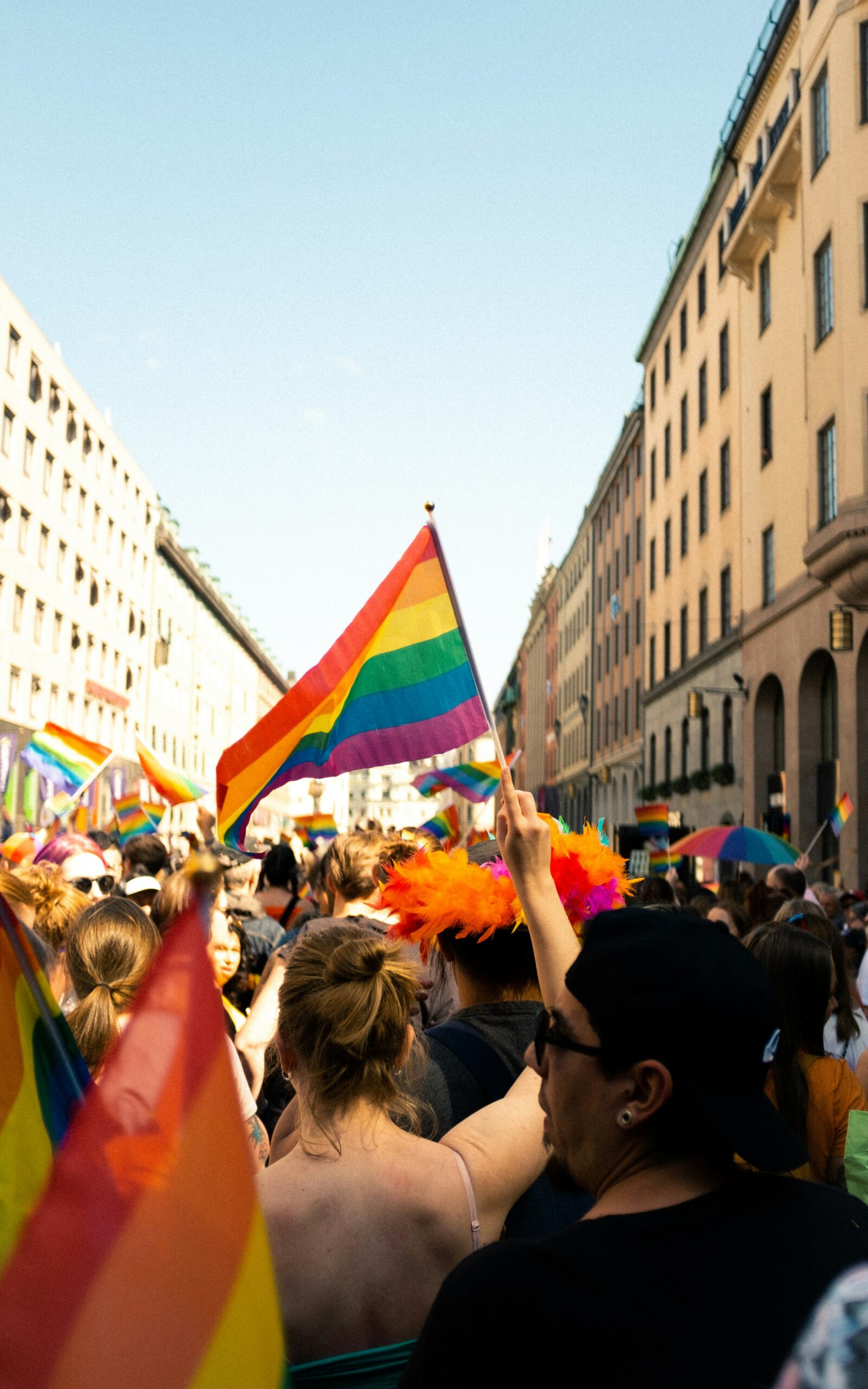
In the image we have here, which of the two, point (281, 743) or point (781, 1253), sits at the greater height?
point (281, 743)

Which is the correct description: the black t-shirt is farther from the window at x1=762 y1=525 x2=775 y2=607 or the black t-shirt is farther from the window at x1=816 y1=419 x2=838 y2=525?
the window at x1=762 y1=525 x2=775 y2=607

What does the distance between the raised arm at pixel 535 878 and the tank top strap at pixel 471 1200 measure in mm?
392

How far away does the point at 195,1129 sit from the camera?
4.87 ft

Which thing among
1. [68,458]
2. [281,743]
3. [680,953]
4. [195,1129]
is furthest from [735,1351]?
[68,458]

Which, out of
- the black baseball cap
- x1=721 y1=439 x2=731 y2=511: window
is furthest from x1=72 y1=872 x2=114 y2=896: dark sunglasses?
x1=721 y1=439 x2=731 y2=511: window

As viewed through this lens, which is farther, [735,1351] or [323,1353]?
[323,1353]

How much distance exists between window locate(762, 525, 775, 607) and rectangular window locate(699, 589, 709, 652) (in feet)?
18.6

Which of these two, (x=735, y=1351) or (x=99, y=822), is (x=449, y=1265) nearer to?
(x=735, y=1351)

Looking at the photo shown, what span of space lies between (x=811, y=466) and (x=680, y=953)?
22553 millimetres

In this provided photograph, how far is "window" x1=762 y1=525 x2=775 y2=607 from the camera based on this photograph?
2800cm

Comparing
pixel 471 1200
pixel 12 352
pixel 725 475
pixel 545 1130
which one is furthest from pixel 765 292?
pixel 545 1130

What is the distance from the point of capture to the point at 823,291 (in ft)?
74.6

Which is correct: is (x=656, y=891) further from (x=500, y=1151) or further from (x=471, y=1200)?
(x=471, y=1200)

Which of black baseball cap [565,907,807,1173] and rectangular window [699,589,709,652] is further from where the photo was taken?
rectangular window [699,589,709,652]
